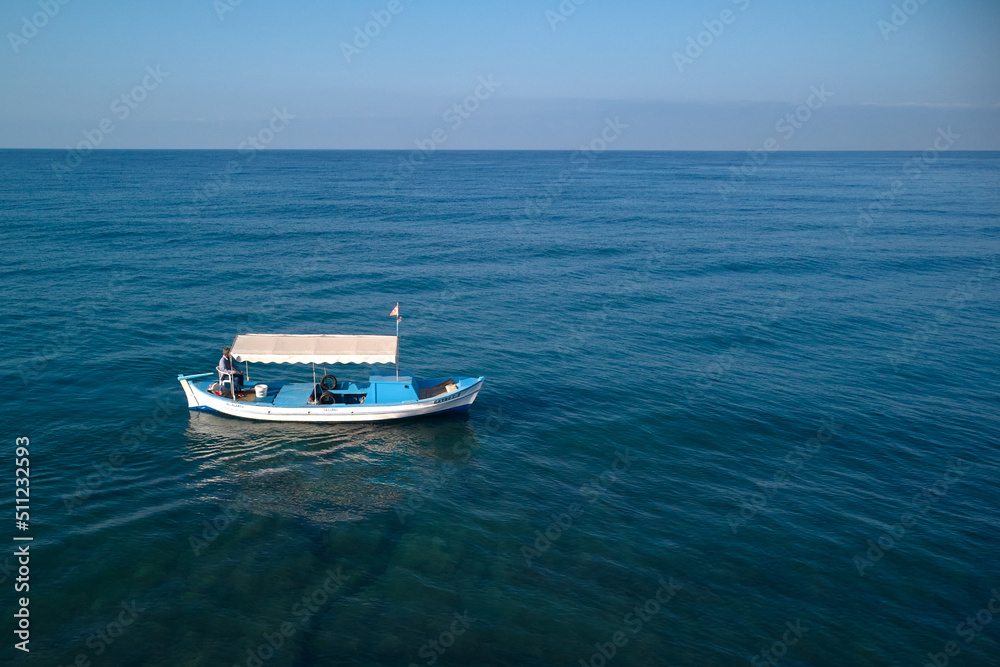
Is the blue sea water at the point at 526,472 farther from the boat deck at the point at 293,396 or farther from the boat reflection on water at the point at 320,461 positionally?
the boat deck at the point at 293,396

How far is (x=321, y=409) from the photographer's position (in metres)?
30.6

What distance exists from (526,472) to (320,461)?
9.01 meters

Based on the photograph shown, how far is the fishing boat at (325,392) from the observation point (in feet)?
100

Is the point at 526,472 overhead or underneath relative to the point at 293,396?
underneath

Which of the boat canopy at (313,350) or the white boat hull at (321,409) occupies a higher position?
the boat canopy at (313,350)

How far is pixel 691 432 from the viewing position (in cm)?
3111

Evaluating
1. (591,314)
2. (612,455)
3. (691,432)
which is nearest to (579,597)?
(612,455)

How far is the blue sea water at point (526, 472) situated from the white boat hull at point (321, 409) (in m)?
0.60

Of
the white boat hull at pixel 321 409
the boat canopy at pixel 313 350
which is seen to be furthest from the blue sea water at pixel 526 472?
the boat canopy at pixel 313 350

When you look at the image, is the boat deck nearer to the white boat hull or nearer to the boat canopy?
the white boat hull

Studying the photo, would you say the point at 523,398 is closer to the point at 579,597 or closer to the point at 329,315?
the point at 579,597

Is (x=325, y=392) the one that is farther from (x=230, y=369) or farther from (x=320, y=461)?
(x=230, y=369)

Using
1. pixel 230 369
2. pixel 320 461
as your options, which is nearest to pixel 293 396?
pixel 230 369

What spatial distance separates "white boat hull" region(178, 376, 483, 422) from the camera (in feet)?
101
